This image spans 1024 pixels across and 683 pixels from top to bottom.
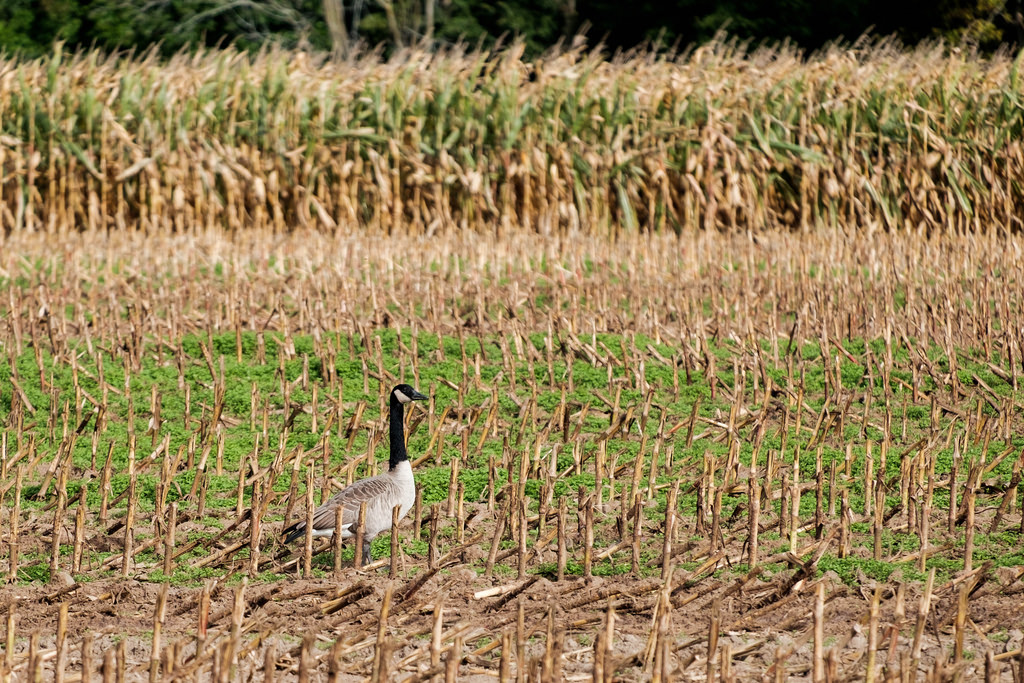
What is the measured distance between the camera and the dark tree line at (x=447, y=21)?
32.4 m

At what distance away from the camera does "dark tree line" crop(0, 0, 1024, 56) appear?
32406 mm

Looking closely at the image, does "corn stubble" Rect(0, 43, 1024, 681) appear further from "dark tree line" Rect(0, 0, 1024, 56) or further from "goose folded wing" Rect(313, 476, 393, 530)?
"dark tree line" Rect(0, 0, 1024, 56)

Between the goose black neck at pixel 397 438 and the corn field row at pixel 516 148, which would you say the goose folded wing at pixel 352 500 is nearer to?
the goose black neck at pixel 397 438

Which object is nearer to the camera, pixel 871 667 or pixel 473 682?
pixel 871 667

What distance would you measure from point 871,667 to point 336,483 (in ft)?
10.3

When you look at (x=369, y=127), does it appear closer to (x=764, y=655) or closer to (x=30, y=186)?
(x=30, y=186)

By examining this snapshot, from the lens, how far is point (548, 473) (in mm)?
6316

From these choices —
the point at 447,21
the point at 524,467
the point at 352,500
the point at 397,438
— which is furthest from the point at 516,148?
the point at 447,21

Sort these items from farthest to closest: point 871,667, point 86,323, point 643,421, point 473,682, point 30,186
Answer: point 30,186
point 86,323
point 643,421
point 473,682
point 871,667

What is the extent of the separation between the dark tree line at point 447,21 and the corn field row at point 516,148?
14.8m

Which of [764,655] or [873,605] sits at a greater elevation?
[873,605]

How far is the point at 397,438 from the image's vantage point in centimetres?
579

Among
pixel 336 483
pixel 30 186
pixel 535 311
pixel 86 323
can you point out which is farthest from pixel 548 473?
pixel 30 186

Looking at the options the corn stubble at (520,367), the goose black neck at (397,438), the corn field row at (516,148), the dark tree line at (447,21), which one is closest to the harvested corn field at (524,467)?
the corn stubble at (520,367)
